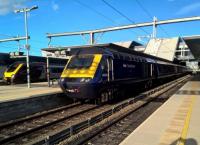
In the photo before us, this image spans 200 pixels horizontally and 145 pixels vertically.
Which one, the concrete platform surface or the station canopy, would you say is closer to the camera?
the concrete platform surface

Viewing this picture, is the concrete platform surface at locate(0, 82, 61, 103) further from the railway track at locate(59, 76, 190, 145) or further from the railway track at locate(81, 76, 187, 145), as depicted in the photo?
the railway track at locate(81, 76, 187, 145)

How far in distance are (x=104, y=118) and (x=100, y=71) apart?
3.70 meters

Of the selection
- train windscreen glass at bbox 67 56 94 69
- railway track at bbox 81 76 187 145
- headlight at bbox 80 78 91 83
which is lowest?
railway track at bbox 81 76 187 145

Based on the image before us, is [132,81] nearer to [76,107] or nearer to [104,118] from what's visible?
[76,107]

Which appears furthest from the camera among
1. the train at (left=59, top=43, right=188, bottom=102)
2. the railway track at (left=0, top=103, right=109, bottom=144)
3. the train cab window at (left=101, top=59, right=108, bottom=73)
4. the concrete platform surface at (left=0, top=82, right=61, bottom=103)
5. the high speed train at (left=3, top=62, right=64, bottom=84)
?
the high speed train at (left=3, top=62, right=64, bottom=84)

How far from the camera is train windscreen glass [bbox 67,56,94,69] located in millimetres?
15531

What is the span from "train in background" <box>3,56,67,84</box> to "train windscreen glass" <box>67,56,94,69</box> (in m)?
16.3

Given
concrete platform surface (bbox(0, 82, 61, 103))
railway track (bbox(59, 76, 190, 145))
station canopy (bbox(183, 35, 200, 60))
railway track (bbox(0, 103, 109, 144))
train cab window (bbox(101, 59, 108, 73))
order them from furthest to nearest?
station canopy (bbox(183, 35, 200, 60)) → concrete platform surface (bbox(0, 82, 61, 103)) → train cab window (bbox(101, 59, 108, 73)) → railway track (bbox(0, 103, 109, 144)) → railway track (bbox(59, 76, 190, 145))

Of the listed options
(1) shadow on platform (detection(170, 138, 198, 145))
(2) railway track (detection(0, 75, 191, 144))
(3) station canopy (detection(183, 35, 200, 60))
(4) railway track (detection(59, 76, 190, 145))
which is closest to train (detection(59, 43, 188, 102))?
(2) railway track (detection(0, 75, 191, 144))

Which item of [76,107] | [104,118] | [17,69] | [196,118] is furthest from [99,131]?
[17,69]

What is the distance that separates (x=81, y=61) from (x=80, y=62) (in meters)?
0.08

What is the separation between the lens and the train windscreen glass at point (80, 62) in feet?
51.0

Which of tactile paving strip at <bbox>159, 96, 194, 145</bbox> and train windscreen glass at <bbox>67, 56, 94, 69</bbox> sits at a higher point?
train windscreen glass at <bbox>67, 56, 94, 69</bbox>

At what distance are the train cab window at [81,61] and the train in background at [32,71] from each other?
642 inches
